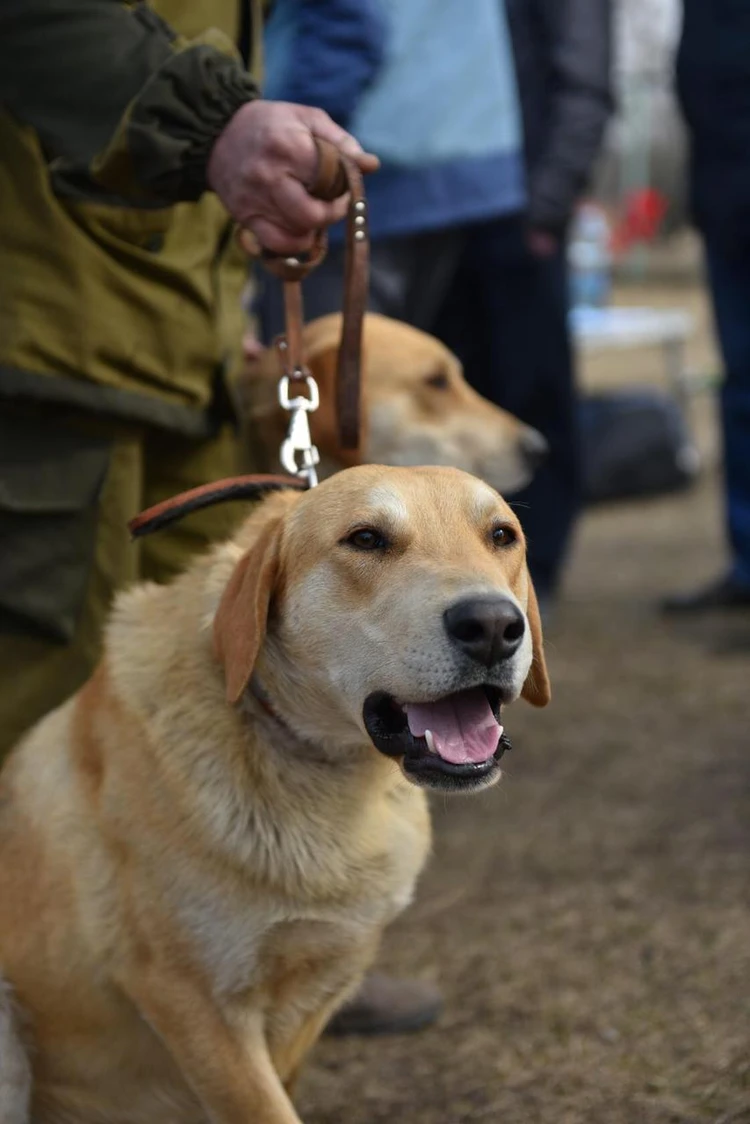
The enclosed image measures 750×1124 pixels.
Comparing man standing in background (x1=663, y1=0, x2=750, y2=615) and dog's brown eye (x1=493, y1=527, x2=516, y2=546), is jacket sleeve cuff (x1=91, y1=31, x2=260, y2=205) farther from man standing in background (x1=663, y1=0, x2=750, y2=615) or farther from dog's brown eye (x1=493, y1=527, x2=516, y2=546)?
man standing in background (x1=663, y1=0, x2=750, y2=615)

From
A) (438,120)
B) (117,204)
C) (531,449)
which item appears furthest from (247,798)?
(438,120)

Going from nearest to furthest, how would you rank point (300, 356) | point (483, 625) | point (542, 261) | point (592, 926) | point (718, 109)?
point (483, 625) < point (300, 356) < point (592, 926) < point (718, 109) < point (542, 261)

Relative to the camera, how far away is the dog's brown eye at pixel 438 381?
3850mm

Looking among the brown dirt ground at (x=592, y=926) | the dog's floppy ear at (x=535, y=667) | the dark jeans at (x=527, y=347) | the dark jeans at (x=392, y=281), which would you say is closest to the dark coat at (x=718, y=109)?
the dark jeans at (x=527, y=347)

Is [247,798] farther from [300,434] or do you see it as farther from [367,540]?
[300,434]

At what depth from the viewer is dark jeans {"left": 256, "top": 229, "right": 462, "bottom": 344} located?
4.17 metres

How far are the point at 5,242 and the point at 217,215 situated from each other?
0.51 metres

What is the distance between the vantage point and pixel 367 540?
2.06m

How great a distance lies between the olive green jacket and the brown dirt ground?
1.35 m

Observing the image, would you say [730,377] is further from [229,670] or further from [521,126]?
[229,670]

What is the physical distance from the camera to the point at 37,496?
260cm

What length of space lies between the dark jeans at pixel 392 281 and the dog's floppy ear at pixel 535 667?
2.11 meters

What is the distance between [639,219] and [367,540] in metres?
23.8

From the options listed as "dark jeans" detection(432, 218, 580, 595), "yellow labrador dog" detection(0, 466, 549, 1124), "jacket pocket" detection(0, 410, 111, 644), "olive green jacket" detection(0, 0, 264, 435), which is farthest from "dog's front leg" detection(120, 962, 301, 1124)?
"dark jeans" detection(432, 218, 580, 595)
